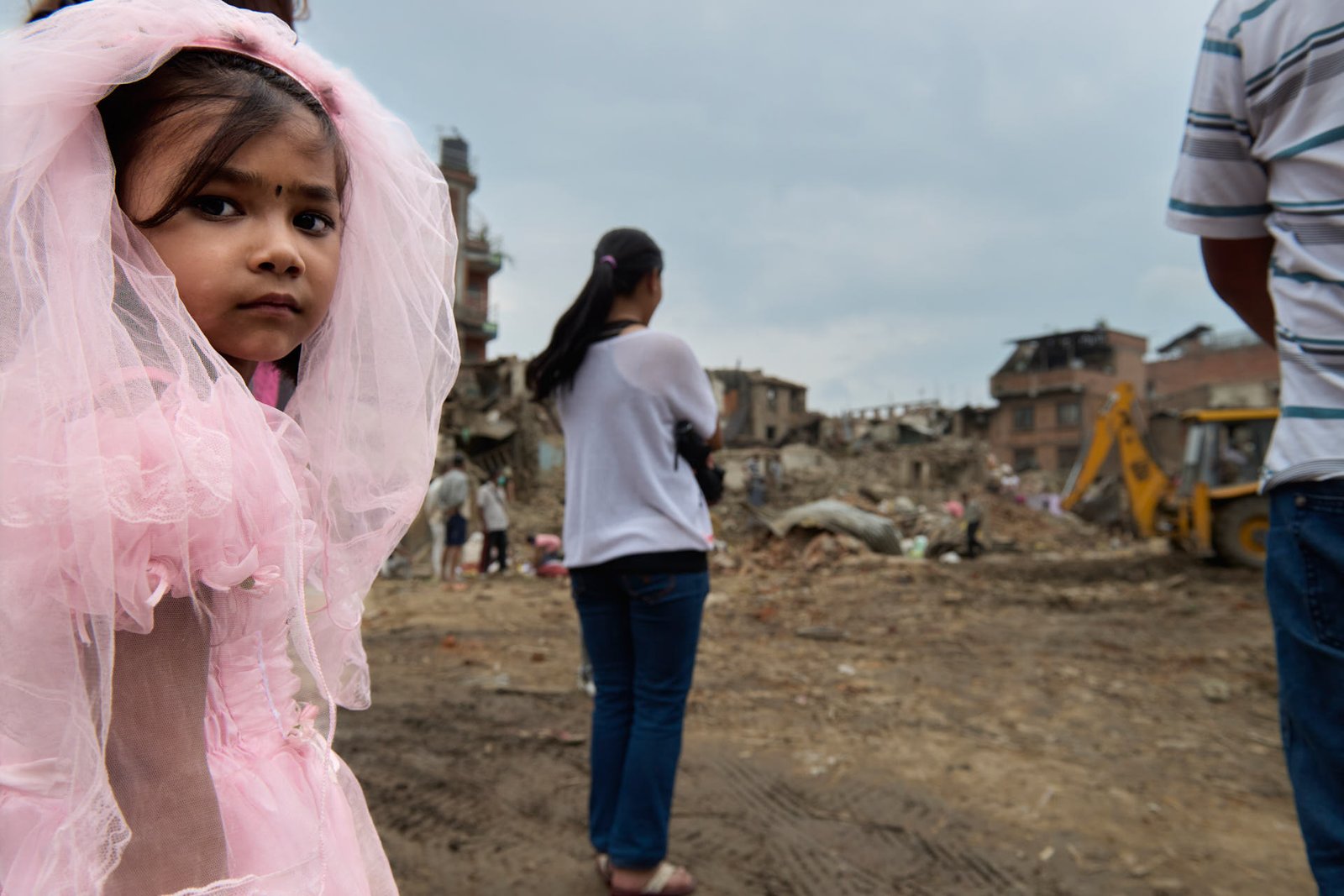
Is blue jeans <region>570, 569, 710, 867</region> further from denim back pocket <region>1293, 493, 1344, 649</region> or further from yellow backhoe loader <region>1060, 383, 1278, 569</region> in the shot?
yellow backhoe loader <region>1060, 383, 1278, 569</region>

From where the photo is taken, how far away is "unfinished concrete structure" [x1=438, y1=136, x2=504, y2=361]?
1276 inches

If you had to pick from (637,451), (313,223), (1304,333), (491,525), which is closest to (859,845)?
(637,451)

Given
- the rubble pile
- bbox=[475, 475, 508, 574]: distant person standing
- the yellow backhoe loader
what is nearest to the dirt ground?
bbox=[475, 475, 508, 574]: distant person standing

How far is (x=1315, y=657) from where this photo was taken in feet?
3.65

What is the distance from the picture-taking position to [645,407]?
2.08 m

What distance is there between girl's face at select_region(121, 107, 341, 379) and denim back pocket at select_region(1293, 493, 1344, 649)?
1322 mm

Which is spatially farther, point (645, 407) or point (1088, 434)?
Result: point (1088, 434)

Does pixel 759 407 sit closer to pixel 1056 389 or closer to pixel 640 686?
pixel 1056 389

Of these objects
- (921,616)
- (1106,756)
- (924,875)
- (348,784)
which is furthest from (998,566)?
(348,784)

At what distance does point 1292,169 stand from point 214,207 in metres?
1.42

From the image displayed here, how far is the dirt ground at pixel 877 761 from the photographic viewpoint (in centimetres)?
233

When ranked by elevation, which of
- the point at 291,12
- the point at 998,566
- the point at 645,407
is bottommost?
the point at 998,566

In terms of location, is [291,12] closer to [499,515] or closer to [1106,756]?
[1106,756]

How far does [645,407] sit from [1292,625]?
1.38m
